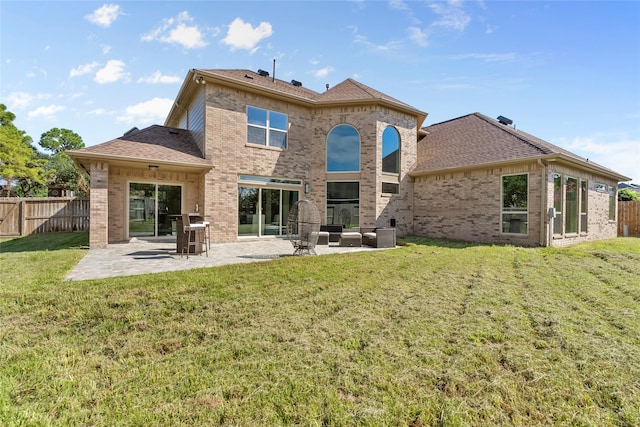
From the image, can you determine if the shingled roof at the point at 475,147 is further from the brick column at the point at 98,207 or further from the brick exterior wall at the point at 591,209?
the brick column at the point at 98,207

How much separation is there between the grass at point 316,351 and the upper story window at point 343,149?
9.17m

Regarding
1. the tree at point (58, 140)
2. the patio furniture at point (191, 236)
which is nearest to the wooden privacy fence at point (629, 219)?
the patio furniture at point (191, 236)

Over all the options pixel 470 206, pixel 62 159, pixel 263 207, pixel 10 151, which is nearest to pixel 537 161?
pixel 470 206

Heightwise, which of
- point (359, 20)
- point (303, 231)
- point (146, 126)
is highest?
point (359, 20)

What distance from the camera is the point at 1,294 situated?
4605 millimetres

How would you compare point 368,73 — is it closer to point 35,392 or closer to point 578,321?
point 578,321

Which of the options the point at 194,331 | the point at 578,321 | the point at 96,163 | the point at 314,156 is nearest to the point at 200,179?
the point at 96,163

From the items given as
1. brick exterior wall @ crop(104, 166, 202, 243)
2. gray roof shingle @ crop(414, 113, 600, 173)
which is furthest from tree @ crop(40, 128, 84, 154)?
gray roof shingle @ crop(414, 113, 600, 173)

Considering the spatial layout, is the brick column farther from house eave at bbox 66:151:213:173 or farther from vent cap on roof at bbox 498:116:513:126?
vent cap on roof at bbox 498:116:513:126

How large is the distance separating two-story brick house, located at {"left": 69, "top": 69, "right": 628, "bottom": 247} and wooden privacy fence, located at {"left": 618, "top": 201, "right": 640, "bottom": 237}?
12.4ft

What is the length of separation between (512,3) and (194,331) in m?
12.0

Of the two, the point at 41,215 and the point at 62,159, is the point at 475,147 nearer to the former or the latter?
the point at 41,215

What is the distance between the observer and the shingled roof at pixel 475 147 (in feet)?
38.3

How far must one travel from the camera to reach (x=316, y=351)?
3062 millimetres
